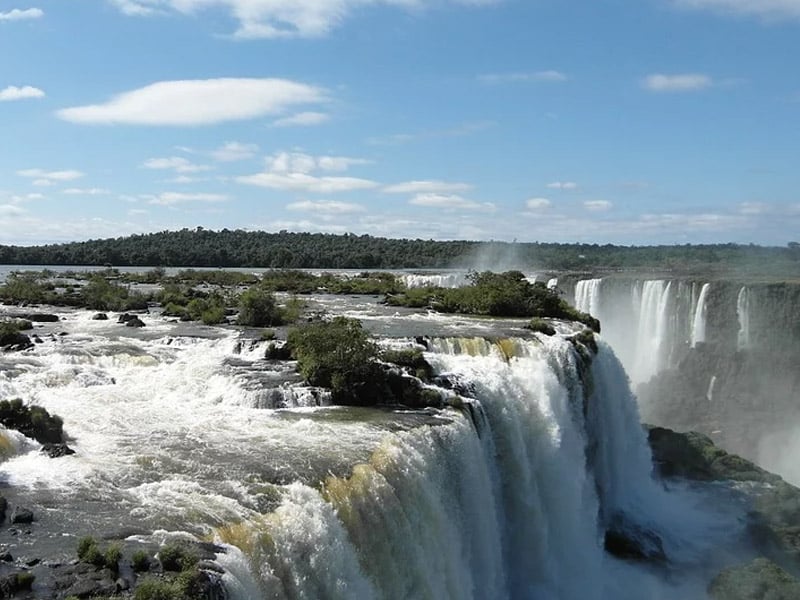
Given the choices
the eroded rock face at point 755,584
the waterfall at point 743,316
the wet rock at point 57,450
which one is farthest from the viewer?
the waterfall at point 743,316

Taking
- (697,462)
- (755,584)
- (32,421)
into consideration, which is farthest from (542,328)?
(32,421)

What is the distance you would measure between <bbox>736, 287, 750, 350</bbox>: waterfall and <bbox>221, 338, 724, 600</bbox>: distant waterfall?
15.6 meters

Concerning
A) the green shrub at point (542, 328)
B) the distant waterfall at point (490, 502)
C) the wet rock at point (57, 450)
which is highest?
the green shrub at point (542, 328)

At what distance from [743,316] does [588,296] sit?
9.63 metres

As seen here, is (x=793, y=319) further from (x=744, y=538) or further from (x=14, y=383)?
(x=14, y=383)

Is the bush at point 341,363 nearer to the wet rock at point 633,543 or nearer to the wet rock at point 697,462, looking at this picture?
the wet rock at point 633,543

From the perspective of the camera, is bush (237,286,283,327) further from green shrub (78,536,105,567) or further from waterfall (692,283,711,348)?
waterfall (692,283,711,348)

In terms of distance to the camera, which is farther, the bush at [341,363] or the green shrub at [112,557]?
the bush at [341,363]

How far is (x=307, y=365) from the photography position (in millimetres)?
18969

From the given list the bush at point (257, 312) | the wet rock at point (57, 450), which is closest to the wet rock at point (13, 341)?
the bush at point (257, 312)

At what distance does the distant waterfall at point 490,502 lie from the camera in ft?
34.0

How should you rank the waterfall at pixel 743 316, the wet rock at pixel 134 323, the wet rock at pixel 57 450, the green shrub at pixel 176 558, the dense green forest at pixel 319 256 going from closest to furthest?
the green shrub at pixel 176 558
the wet rock at pixel 57 450
the wet rock at pixel 134 323
the waterfall at pixel 743 316
the dense green forest at pixel 319 256

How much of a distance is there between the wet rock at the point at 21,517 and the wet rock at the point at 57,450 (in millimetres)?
2676

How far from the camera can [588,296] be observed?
1911 inches
